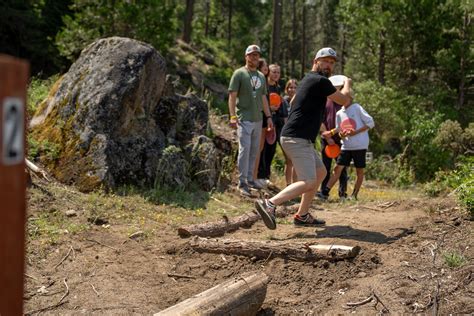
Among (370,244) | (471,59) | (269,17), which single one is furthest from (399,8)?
(269,17)

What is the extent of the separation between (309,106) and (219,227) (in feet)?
5.75

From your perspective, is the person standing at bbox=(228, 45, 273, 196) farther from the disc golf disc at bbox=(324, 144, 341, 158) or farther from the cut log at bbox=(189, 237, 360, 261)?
the cut log at bbox=(189, 237, 360, 261)

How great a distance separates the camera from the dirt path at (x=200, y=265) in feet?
14.6

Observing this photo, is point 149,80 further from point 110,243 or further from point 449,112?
point 449,112

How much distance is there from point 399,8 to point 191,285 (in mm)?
19246

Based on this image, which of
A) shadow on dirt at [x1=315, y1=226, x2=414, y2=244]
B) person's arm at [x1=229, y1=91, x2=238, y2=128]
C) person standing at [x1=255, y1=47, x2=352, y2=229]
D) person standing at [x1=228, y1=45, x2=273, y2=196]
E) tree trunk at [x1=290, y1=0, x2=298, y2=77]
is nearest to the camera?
shadow on dirt at [x1=315, y1=226, x2=414, y2=244]

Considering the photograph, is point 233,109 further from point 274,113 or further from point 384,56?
point 384,56

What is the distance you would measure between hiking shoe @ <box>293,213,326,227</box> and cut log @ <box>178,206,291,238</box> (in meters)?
0.59

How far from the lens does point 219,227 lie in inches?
249

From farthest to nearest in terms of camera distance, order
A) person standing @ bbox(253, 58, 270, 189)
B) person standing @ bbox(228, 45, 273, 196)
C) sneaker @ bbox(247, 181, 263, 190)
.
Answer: person standing @ bbox(253, 58, 270, 189), sneaker @ bbox(247, 181, 263, 190), person standing @ bbox(228, 45, 273, 196)

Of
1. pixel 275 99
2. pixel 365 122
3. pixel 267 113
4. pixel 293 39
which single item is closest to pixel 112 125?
pixel 267 113

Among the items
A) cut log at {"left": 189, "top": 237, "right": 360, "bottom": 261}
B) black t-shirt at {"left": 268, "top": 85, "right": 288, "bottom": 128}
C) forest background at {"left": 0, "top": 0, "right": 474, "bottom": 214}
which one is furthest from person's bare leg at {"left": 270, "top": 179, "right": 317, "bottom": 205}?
black t-shirt at {"left": 268, "top": 85, "right": 288, "bottom": 128}

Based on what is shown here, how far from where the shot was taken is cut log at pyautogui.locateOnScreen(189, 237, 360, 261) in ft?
16.9

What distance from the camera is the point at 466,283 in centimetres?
446
